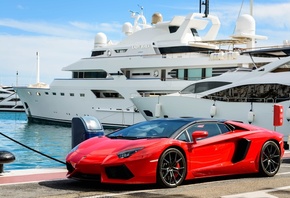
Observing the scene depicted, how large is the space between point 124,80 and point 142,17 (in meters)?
9.46

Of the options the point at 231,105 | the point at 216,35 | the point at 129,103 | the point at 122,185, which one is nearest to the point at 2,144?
the point at 231,105

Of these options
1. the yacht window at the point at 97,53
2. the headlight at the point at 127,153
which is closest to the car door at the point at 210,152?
the headlight at the point at 127,153

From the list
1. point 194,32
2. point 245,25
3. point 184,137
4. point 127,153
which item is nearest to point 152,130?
point 184,137

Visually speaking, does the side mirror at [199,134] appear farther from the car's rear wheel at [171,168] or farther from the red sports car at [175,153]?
the car's rear wheel at [171,168]

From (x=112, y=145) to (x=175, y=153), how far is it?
32.6 inches

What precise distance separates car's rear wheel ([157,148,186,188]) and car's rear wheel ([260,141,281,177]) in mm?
1705

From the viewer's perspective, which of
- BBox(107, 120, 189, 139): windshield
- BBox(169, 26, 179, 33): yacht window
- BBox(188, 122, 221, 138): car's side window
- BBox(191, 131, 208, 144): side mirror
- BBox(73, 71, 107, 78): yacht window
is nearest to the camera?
BBox(191, 131, 208, 144): side mirror

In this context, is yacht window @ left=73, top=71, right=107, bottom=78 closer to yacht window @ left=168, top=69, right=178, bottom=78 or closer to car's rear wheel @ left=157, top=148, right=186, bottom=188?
yacht window @ left=168, top=69, right=178, bottom=78

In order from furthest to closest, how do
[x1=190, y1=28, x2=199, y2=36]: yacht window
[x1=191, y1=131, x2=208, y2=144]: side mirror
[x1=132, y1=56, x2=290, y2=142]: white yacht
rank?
[x1=190, y1=28, x2=199, y2=36]: yacht window
[x1=132, y1=56, x2=290, y2=142]: white yacht
[x1=191, y1=131, x2=208, y2=144]: side mirror

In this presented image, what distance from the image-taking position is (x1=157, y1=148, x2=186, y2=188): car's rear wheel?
22.2 feet

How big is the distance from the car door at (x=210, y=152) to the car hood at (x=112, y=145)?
573 mm

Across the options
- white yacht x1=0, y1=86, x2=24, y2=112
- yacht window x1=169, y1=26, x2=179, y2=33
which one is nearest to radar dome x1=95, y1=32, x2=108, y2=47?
yacht window x1=169, y1=26, x2=179, y2=33

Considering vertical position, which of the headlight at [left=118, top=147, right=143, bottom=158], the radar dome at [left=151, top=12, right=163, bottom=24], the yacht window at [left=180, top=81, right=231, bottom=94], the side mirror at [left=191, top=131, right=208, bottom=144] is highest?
the radar dome at [left=151, top=12, right=163, bottom=24]

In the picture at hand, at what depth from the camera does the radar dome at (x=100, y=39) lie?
46625 millimetres
